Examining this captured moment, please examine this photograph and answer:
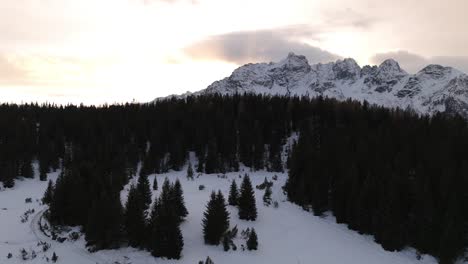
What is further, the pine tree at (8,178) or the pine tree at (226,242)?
the pine tree at (8,178)

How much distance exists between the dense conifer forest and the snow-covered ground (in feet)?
4.11

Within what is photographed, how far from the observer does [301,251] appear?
42.8m

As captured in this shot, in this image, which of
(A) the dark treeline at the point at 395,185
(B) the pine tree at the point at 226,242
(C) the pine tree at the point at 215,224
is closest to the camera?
(B) the pine tree at the point at 226,242

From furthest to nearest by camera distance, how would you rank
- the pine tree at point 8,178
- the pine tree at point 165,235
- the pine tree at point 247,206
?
the pine tree at point 8,178 → the pine tree at point 247,206 → the pine tree at point 165,235

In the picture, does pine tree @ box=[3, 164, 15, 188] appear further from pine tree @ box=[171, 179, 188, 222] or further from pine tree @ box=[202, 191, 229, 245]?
pine tree @ box=[202, 191, 229, 245]

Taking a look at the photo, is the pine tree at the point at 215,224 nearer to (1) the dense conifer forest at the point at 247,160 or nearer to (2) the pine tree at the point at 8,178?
(1) the dense conifer forest at the point at 247,160

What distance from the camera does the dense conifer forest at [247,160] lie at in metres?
41.8

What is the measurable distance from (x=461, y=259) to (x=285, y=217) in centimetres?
1660

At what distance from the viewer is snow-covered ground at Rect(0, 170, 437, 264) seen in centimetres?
3862

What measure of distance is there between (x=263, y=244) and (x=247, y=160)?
48.7 meters

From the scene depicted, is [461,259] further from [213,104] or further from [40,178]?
[213,104]

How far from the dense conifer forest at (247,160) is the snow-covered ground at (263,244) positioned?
125 centimetres

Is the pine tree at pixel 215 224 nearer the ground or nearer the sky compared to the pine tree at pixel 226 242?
nearer the sky

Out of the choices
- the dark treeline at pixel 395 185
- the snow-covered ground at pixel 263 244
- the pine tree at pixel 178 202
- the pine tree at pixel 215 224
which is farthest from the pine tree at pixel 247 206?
the dark treeline at pixel 395 185
